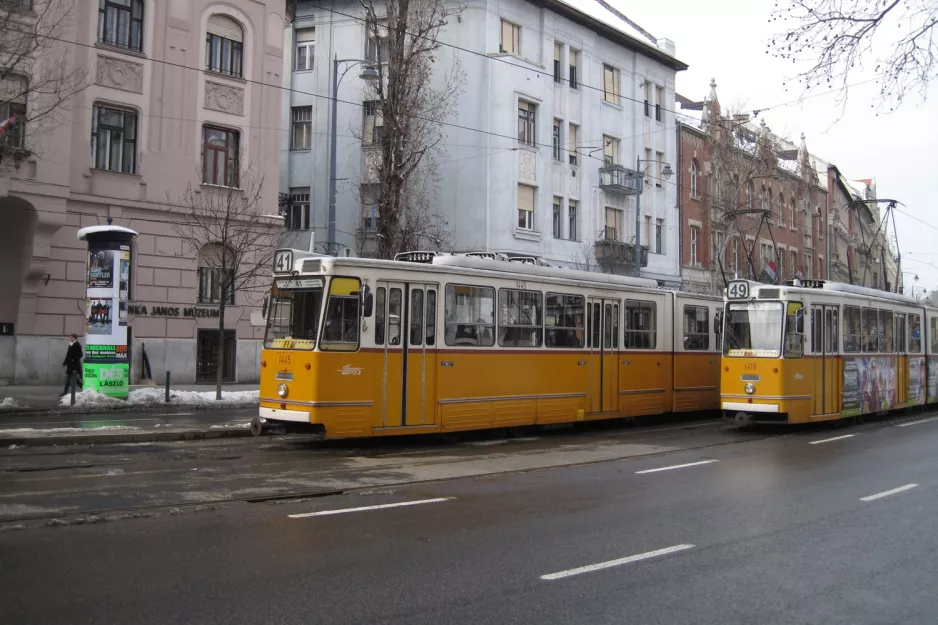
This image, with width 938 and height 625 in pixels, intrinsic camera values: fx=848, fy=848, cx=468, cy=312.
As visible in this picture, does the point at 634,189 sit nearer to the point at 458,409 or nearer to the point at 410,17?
the point at 410,17

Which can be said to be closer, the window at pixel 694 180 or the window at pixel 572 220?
the window at pixel 572 220

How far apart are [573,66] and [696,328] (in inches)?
814

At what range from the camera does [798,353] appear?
1806 cm

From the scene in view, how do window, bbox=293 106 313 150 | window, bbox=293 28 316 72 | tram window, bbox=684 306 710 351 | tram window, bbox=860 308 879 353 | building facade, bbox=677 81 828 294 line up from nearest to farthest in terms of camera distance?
1. tram window, bbox=684 306 710 351
2. tram window, bbox=860 308 879 353
3. window, bbox=293 106 313 150
4. window, bbox=293 28 316 72
5. building facade, bbox=677 81 828 294

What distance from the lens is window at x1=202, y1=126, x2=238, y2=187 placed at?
27.9 metres

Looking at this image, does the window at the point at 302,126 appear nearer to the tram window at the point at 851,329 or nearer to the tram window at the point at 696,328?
the tram window at the point at 696,328

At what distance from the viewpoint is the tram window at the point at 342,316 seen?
13305 mm

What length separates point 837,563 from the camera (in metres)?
7.14

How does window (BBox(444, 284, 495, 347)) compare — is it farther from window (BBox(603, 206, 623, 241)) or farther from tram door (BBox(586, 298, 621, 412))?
window (BBox(603, 206, 623, 241))

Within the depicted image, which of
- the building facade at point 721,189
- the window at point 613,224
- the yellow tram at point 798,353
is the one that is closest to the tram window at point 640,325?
the yellow tram at point 798,353

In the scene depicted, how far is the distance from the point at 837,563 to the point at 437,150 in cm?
2876

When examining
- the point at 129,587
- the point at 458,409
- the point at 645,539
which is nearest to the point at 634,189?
the point at 458,409

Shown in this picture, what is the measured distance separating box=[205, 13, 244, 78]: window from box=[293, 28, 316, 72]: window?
795 centimetres

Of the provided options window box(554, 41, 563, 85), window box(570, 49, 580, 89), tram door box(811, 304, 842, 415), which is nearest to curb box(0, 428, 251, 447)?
tram door box(811, 304, 842, 415)
